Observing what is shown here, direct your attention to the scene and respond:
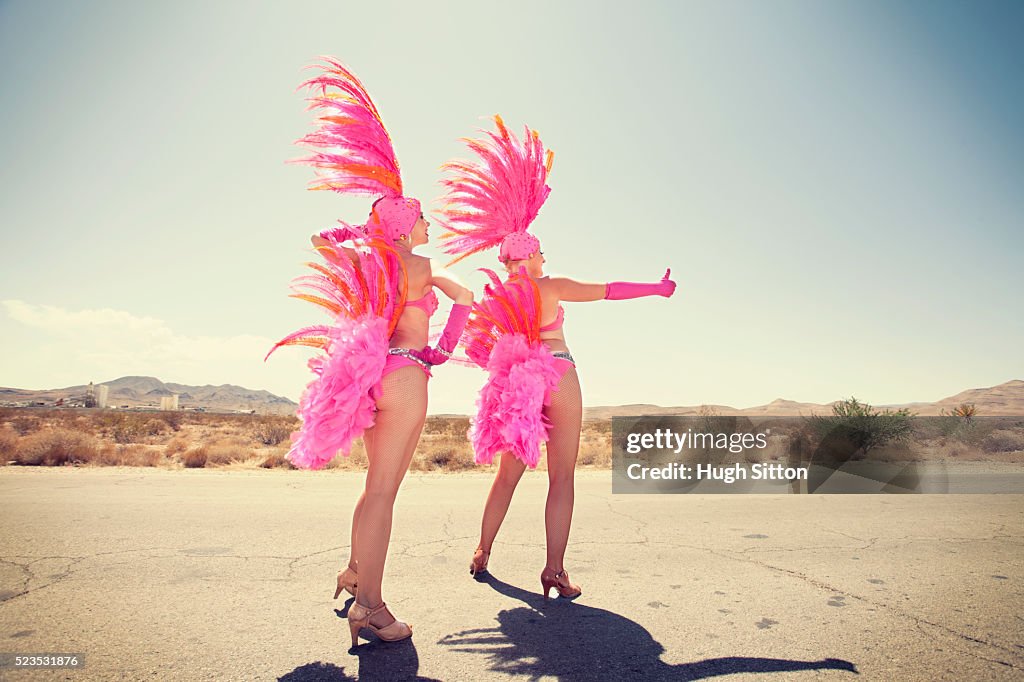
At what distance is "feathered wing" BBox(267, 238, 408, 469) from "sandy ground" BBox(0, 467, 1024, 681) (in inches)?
41.1

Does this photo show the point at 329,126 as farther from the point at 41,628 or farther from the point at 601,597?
the point at 601,597

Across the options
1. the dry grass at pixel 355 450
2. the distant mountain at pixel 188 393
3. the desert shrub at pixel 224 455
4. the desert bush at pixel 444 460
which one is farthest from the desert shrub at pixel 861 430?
the distant mountain at pixel 188 393

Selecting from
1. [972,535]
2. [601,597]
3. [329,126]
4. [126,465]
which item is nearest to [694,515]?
[972,535]

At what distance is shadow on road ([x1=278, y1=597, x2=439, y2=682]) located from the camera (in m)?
2.64

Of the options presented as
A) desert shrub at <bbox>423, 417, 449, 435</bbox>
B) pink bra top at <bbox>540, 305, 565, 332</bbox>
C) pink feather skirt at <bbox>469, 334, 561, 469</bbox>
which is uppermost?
pink bra top at <bbox>540, 305, 565, 332</bbox>

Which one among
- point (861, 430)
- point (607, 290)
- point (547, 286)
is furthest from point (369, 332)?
point (861, 430)

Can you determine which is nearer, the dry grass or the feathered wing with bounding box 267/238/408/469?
the feathered wing with bounding box 267/238/408/469

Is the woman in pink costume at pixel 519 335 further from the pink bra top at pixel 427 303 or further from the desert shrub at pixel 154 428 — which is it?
the desert shrub at pixel 154 428

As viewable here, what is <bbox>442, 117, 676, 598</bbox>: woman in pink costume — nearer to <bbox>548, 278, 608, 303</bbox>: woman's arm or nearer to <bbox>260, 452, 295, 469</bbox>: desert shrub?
<bbox>548, 278, 608, 303</bbox>: woman's arm

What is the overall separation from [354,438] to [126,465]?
41.4 ft

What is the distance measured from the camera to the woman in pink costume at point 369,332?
127 inches

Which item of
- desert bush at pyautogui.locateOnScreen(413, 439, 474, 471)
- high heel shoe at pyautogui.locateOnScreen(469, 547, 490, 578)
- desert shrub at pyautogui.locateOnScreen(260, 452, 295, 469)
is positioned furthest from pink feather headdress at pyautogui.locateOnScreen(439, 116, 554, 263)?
desert shrub at pyautogui.locateOnScreen(260, 452, 295, 469)

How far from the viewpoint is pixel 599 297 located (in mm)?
4410

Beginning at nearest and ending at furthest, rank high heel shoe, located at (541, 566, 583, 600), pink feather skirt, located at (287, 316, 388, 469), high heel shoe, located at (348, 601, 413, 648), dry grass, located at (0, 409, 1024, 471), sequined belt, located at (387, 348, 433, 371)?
high heel shoe, located at (348, 601, 413, 648) → pink feather skirt, located at (287, 316, 388, 469) → sequined belt, located at (387, 348, 433, 371) → high heel shoe, located at (541, 566, 583, 600) → dry grass, located at (0, 409, 1024, 471)
